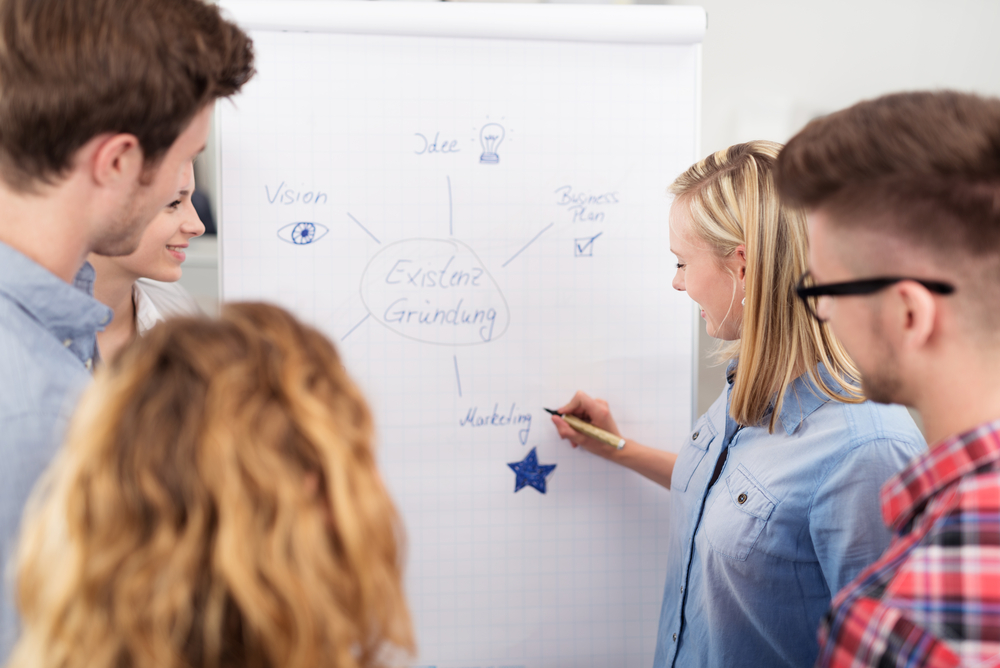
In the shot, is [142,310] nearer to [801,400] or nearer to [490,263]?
[490,263]

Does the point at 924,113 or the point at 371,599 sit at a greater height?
the point at 924,113

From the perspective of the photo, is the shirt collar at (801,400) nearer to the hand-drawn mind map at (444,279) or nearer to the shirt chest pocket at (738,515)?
the shirt chest pocket at (738,515)

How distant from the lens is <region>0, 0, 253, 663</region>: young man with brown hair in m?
0.67

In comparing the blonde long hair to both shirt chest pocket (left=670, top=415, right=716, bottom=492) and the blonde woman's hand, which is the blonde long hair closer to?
shirt chest pocket (left=670, top=415, right=716, bottom=492)

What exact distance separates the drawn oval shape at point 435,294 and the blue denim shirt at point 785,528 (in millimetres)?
497

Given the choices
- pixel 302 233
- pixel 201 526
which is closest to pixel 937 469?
pixel 201 526

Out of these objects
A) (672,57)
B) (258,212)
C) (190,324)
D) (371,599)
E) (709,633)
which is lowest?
(709,633)

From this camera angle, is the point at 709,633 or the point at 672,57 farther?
the point at 672,57

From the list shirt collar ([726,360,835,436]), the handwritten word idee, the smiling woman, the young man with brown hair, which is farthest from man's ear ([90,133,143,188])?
shirt collar ([726,360,835,436])

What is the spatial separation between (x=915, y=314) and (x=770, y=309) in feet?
1.12

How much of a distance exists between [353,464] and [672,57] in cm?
109

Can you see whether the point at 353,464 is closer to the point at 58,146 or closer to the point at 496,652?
the point at 58,146

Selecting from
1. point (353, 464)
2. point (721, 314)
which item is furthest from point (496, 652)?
point (353, 464)

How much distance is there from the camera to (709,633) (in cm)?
103
